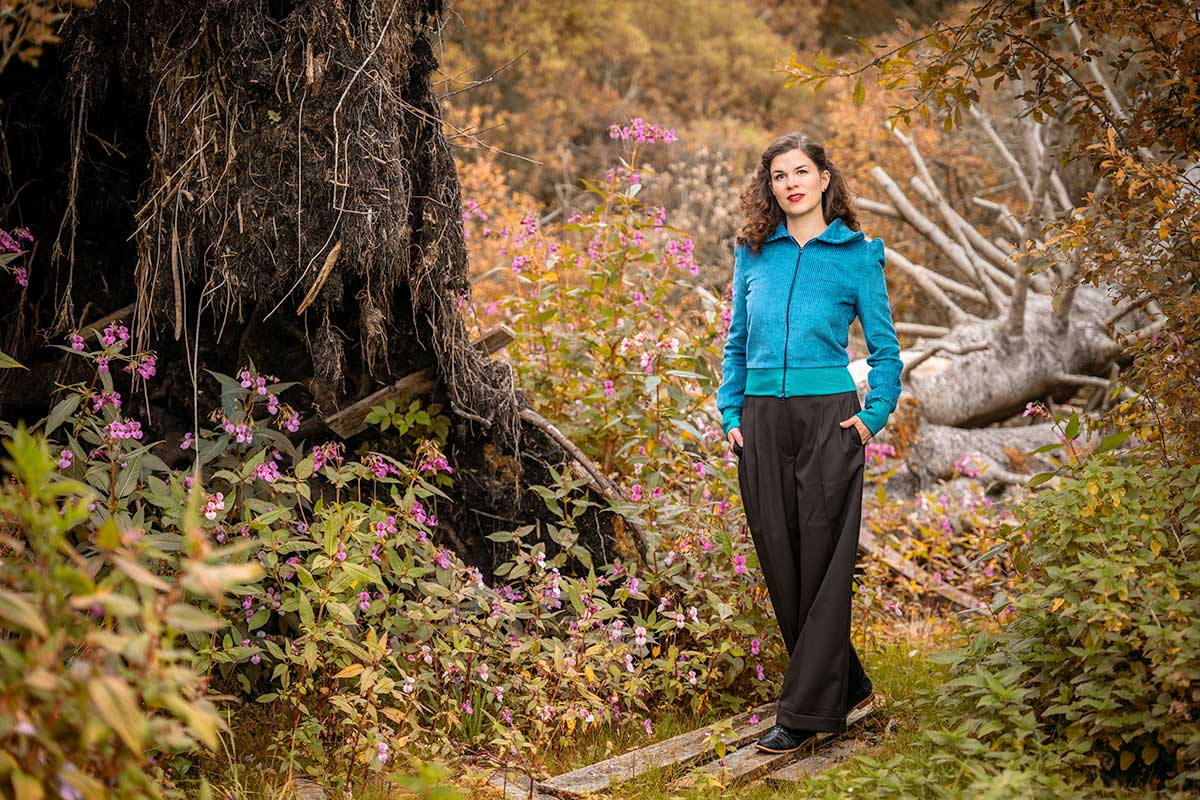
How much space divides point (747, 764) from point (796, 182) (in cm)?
197

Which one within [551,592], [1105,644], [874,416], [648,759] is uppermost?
[874,416]

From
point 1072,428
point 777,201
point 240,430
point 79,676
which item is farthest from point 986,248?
point 79,676

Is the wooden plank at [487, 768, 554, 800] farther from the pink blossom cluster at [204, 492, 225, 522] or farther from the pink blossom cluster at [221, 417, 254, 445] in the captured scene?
the pink blossom cluster at [221, 417, 254, 445]

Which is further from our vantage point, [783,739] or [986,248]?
[986,248]

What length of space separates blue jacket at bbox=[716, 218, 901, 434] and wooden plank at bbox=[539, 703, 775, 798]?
3.74 feet

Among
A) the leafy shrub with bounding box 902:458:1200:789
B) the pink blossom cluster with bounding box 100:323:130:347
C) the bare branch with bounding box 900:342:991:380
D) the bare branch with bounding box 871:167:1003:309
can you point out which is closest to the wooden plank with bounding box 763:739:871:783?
the leafy shrub with bounding box 902:458:1200:789

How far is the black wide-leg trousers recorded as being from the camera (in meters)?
3.53

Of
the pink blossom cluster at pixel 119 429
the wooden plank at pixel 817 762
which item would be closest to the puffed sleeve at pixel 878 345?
the wooden plank at pixel 817 762

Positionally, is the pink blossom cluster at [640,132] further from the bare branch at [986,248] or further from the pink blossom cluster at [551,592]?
the bare branch at [986,248]

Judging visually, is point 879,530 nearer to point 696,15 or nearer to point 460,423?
point 460,423

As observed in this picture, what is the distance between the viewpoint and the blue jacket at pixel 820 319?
361cm

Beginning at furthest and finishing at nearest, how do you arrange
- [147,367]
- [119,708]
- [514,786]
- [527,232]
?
[527,232]
[147,367]
[514,786]
[119,708]

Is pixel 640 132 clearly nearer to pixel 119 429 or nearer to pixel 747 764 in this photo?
pixel 119 429

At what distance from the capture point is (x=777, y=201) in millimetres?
3830
